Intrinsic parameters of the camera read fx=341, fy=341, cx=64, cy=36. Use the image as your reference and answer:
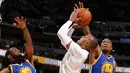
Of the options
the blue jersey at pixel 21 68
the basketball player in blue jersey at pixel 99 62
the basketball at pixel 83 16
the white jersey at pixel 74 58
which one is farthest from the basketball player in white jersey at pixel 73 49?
the basketball player in blue jersey at pixel 99 62

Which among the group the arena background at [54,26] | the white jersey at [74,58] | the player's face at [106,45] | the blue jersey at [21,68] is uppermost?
the white jersey at [74,58]

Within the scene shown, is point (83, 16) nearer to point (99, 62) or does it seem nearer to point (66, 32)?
point (66, 32)

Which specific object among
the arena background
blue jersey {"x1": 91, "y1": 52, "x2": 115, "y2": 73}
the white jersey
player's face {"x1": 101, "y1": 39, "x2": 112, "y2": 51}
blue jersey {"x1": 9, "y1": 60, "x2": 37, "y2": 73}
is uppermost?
the white jersey

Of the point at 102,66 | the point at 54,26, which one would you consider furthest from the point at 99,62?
the point at 54,26

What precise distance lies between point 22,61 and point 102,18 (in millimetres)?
9812

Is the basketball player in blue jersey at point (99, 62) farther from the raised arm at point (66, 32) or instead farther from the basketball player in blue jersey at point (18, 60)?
the raised arm at point (66, 32)

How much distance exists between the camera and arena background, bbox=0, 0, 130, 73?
11.5 metres

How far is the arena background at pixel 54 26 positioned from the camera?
11.5 meters

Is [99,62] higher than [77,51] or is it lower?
lower

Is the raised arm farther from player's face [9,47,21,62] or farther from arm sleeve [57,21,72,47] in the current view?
player's face [9,47,21,62]

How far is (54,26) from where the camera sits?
1268cm

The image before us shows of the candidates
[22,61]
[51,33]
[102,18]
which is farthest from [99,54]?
[102,18]

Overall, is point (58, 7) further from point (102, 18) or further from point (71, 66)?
point (71, 66)

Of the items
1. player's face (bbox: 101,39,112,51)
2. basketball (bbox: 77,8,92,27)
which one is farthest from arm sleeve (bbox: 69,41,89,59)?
player's face (bbox: 101,39,112,51)
